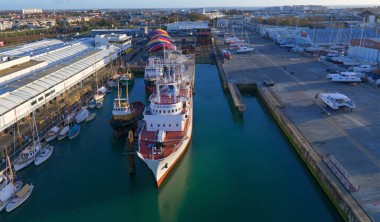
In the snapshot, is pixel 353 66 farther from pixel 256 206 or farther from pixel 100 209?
pixel 100 209

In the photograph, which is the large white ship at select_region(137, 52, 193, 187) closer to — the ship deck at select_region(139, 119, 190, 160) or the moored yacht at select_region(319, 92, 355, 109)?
the ship deck at select_region(139, 119, 190, 160)

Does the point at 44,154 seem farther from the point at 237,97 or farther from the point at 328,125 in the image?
the point at 328,125

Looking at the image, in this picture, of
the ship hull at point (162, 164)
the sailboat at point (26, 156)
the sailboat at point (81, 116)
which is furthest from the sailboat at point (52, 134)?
the ship hull at point (162, 164)

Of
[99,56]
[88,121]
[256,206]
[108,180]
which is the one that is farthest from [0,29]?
[256,206]

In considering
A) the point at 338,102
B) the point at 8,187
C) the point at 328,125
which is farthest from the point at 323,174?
the point at 8,187

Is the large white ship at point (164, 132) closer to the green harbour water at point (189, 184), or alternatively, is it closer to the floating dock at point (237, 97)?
the green harbour water at point (189, 184)

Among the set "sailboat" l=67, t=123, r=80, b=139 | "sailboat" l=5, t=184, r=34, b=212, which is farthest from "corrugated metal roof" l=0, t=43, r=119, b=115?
"sailboat" l=5, t=184, r=34, b=212
